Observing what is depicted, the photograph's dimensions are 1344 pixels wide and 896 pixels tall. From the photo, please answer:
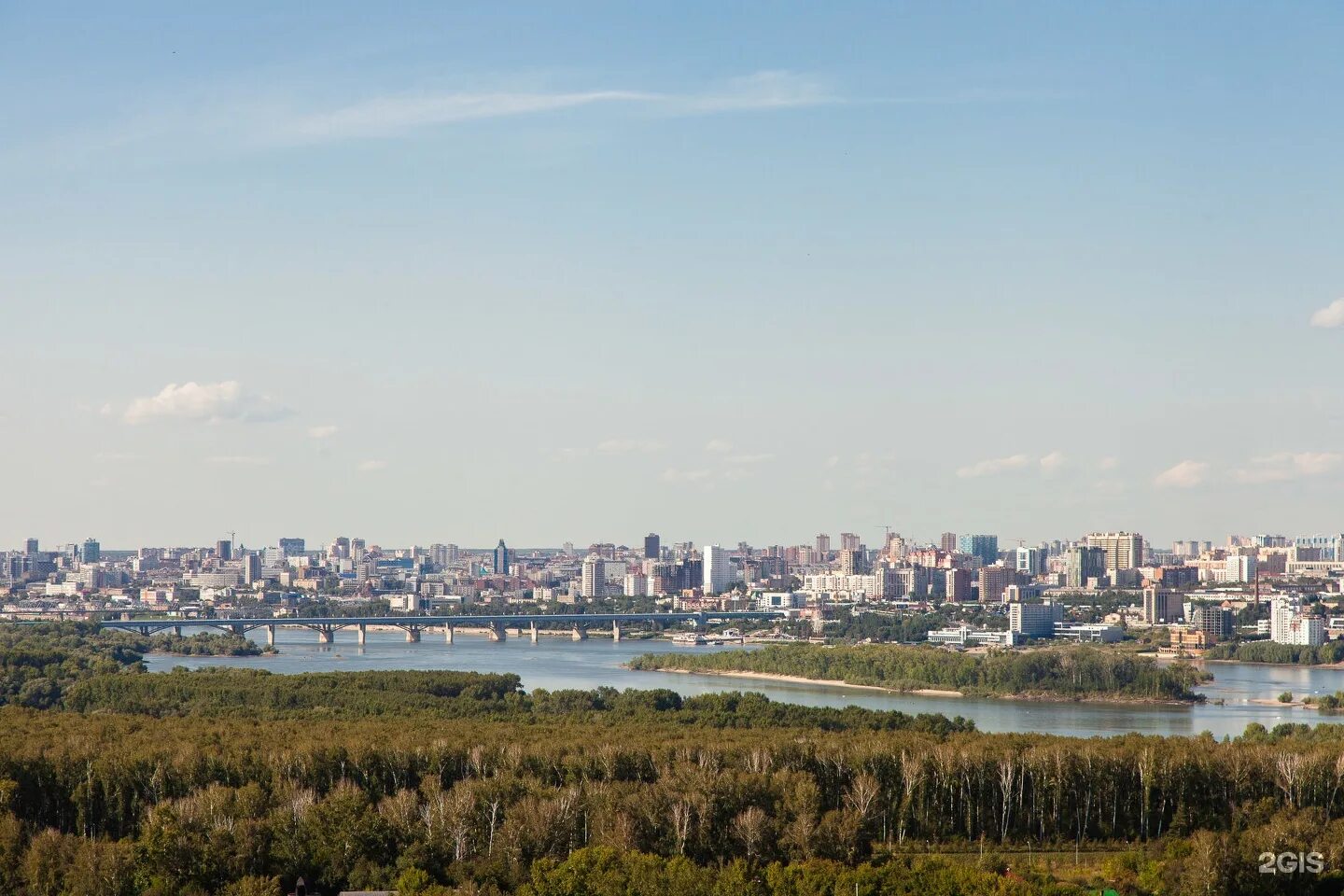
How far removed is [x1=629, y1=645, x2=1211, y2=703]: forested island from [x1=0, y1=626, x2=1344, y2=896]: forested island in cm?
1078

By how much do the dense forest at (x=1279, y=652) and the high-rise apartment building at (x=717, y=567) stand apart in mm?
34748

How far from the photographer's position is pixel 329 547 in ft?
308

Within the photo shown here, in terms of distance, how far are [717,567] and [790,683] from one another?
40979 millimetres

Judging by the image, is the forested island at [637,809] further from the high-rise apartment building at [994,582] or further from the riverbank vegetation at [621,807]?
the high-rise apartment building at [994,582]

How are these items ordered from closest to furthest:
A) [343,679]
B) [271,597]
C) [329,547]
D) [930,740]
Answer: [930,740], [343,679], [271,597], [329,547]

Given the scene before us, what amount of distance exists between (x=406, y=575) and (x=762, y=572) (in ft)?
50.5

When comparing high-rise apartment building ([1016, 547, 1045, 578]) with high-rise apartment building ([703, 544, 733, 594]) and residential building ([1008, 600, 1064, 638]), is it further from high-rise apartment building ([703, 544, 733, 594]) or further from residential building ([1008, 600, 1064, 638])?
residential building ([1008, 600, 1064, 638])

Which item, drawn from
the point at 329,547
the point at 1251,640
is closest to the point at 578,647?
the point at 1251,640

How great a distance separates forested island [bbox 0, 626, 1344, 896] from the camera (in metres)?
9.56

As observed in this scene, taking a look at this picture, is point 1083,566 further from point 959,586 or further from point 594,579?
point 594,579

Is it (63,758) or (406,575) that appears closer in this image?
(63,758)

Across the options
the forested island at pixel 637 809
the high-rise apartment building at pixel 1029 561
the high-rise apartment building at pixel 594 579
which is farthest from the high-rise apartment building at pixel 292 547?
the forested island at pixel 637 809

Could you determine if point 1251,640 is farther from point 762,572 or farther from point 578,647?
point 762,572

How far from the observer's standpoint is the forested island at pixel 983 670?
25281 millimetres
